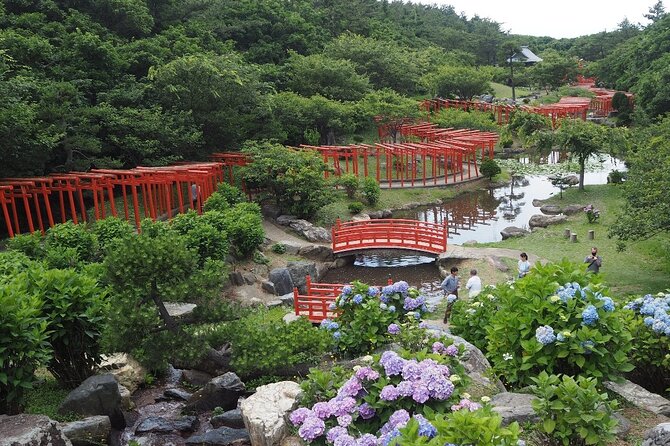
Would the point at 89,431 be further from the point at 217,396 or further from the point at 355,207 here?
the point at 355,207

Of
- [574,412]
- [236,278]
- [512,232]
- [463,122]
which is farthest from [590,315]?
[463,122]

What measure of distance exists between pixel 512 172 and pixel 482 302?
2782 centimetres

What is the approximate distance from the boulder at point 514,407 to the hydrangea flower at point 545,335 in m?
0.65

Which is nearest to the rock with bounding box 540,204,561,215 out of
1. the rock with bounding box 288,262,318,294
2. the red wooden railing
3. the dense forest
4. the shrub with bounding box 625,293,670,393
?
the dense forest

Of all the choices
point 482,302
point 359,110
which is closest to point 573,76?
point 359,110

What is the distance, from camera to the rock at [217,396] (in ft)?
34.9

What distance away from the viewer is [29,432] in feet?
23.1

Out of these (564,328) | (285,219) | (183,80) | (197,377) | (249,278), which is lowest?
(249,278)

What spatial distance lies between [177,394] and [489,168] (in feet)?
85.3

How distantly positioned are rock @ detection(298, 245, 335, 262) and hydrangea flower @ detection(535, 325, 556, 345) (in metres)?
15.2

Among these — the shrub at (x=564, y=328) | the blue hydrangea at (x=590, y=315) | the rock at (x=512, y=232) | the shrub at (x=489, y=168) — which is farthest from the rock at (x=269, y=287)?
the shrub at (x=489, y=168)

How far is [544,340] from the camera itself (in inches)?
249

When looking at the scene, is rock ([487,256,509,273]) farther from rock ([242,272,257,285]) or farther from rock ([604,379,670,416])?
rock ([604,379,670,416])

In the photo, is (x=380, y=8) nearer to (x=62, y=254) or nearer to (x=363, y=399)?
(x=62, y=254)
